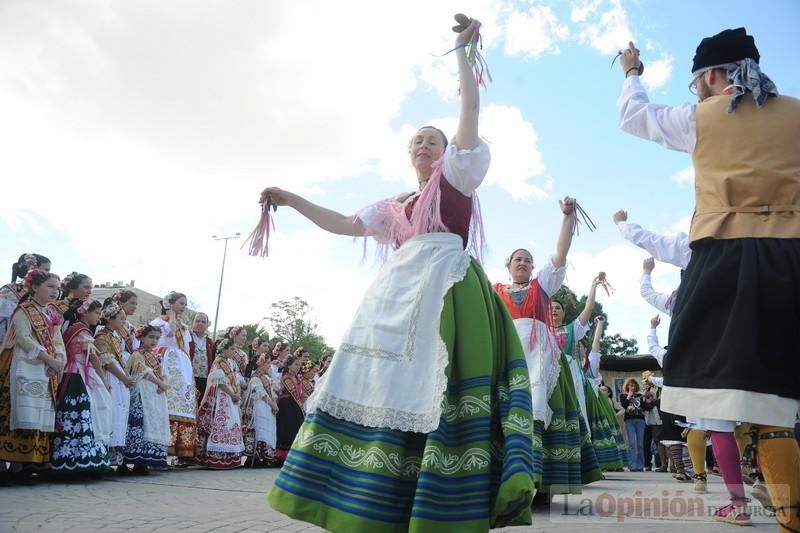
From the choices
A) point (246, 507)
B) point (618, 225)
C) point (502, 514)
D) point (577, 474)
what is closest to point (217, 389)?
point (246, 507)

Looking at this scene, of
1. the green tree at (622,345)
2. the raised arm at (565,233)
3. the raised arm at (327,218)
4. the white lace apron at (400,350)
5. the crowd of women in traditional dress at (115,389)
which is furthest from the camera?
the green tree at (622,345)

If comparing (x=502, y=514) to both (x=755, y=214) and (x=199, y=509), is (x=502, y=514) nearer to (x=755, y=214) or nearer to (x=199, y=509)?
(x=755, y=214)

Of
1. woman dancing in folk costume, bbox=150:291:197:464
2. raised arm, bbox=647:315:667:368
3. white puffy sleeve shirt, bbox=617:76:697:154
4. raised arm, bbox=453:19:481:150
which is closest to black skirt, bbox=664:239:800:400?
white puffy sleeve shirt, bbox=617:76:697:154

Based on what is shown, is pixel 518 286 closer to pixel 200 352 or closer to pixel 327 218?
pixel 327 218

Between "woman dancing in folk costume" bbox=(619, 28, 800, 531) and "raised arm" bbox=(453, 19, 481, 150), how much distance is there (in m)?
0.79

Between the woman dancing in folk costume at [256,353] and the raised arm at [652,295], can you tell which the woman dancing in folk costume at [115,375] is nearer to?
the woman dancing in folk costume at [256,353]

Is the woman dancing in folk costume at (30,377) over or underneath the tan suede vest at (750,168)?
underneath

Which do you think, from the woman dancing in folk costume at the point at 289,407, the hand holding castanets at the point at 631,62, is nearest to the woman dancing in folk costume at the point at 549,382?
the hand holding castanets at the point at 631,62

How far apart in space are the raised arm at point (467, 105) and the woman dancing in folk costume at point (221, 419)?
7.46 metres

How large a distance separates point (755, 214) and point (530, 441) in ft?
4.30

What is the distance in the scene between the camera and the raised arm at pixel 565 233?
472 centimetres

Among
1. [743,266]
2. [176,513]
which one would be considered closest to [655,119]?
[743,266]

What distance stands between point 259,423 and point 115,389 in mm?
3356

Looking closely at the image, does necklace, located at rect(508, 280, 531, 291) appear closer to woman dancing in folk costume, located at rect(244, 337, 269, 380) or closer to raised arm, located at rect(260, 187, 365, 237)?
raised arm, located at rect(260, 187, 365, 237)
